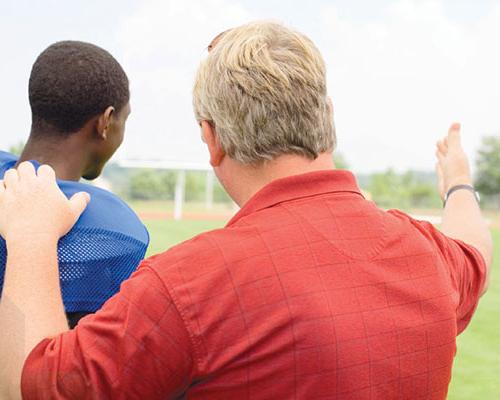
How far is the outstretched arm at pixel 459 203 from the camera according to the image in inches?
87.0

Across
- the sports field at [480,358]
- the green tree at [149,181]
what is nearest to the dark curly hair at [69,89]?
the sports field at [480,358]

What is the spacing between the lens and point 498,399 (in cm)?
602

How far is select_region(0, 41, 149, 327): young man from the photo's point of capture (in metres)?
2.03

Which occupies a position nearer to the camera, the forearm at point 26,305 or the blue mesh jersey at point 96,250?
the forearm at point 26,305

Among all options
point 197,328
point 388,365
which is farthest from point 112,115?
point 388,365

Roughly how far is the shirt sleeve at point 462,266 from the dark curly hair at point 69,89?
1.02 metres

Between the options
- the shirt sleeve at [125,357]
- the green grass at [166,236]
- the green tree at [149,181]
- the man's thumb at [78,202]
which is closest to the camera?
the shirt sleeve at [125,357]

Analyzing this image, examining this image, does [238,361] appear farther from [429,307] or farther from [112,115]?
[112,115]

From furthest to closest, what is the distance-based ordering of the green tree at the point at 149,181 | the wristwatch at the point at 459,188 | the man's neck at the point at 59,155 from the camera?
the green tree at the point at 149,181
the wristwatch at the point at 459,188
the man's neck at the point at 59,155

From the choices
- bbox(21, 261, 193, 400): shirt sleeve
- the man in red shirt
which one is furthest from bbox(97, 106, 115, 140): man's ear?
bbox(21, 261, 193, 400): shirt sleeve

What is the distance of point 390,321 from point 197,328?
44cm

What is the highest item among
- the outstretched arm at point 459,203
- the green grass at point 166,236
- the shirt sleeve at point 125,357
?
the outstretched arm at point 459,203

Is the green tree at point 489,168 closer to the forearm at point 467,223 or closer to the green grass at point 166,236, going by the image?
the green grass at point 166,236

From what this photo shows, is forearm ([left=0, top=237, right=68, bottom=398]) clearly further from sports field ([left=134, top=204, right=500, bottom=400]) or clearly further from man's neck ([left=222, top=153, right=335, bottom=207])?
sports field ([left=134, top=204, right=500, bottom=400])
